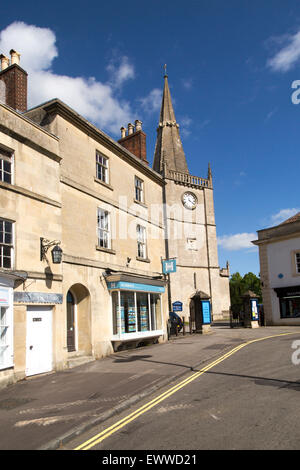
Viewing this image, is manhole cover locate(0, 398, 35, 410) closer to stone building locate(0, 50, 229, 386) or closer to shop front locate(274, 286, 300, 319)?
stone building locate(0, 50, 229, 386)

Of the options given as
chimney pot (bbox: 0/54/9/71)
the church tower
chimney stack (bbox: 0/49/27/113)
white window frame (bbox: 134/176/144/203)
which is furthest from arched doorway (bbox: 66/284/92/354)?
the church tower

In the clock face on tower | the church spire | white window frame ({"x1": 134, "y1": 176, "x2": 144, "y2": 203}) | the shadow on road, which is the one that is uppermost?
the church spire

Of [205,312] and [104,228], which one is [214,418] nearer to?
[104,228]

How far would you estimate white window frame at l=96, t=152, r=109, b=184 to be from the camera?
1781 cm

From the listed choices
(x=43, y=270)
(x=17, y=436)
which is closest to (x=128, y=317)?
(x=43, y=270)

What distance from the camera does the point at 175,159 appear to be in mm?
53438

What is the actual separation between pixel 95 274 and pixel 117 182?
529 cm

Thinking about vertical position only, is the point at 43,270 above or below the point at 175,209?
below

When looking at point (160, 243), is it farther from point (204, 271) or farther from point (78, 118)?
point (204, 271)

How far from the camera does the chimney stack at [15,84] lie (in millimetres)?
15560

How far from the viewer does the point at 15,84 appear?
15.6 m

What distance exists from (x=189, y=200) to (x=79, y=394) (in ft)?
137

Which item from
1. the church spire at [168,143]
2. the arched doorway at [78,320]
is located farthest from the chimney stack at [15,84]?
the church spire at [168,143]

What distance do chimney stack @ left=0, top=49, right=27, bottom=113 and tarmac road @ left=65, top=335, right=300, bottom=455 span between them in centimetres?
1279
